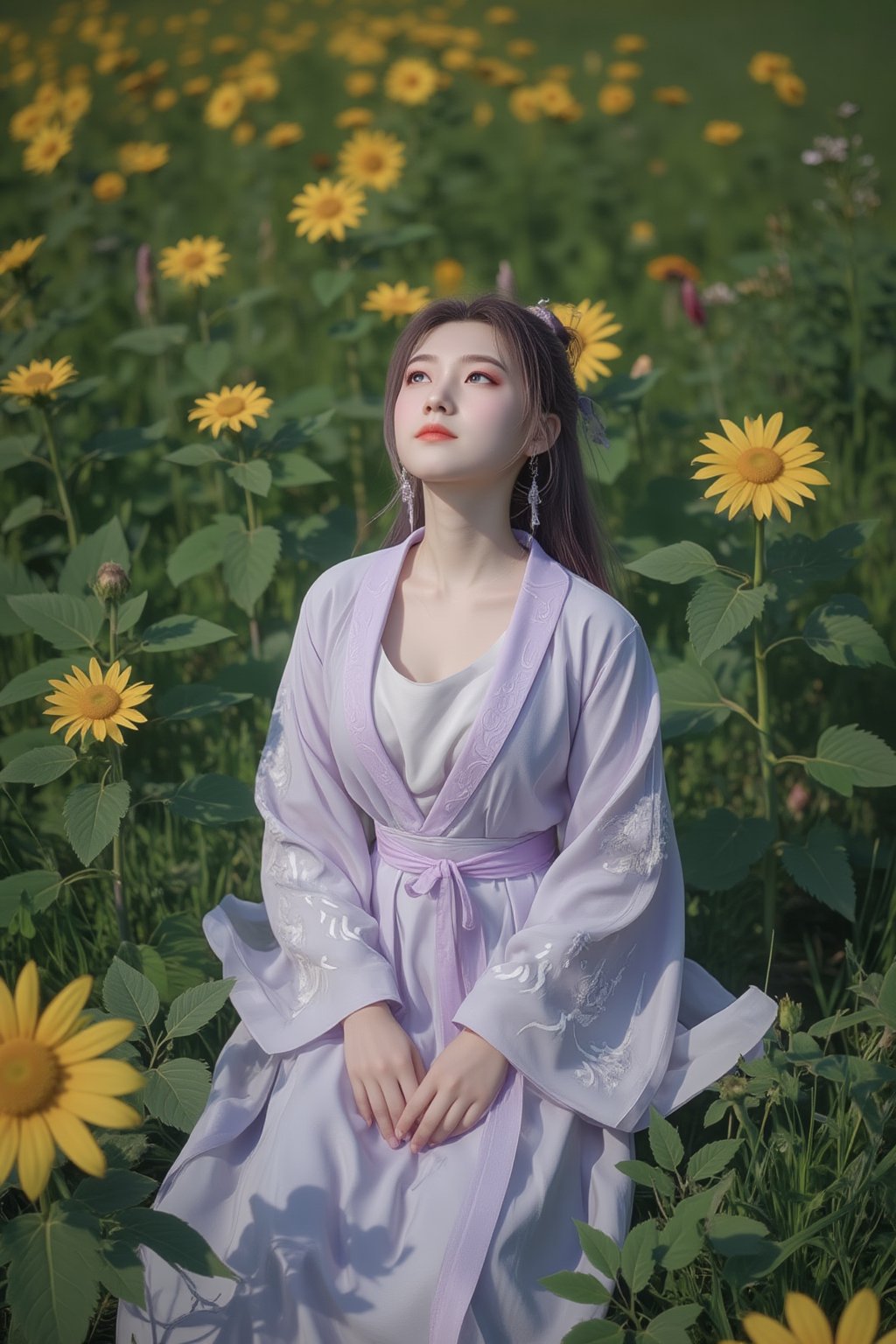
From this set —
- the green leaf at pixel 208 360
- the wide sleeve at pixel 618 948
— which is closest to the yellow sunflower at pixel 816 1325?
the wide sleeve at pixel 618 948

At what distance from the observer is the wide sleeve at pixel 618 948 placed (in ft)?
4.93

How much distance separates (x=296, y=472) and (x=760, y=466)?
88 cm

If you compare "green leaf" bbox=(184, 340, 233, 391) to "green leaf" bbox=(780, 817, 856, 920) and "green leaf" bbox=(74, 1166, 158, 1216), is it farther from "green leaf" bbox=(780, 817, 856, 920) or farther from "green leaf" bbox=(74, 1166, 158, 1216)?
"green leaf" bbox=(74, 1166, 158, 1216)

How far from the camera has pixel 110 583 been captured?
1.79 meters

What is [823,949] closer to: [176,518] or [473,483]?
[473,483]

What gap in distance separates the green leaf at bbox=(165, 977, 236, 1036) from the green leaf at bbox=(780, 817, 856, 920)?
861mm

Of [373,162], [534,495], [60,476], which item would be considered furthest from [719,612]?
[373,162]

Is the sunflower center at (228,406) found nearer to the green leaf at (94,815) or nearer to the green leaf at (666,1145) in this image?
the green leaf at (94,815)

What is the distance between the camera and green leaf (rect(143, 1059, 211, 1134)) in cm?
141

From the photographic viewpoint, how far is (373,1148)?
4.76 feet

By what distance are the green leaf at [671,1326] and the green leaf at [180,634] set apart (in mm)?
1073

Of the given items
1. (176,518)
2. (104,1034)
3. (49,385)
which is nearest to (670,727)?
(104,1034)

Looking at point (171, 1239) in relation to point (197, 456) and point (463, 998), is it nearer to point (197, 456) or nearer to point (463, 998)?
point (463, 998)

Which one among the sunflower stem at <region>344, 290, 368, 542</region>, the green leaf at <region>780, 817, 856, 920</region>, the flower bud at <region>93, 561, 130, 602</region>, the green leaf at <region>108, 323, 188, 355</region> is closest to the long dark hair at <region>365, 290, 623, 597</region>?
the flower bud at <region>93, 561, 130, 602</region>
